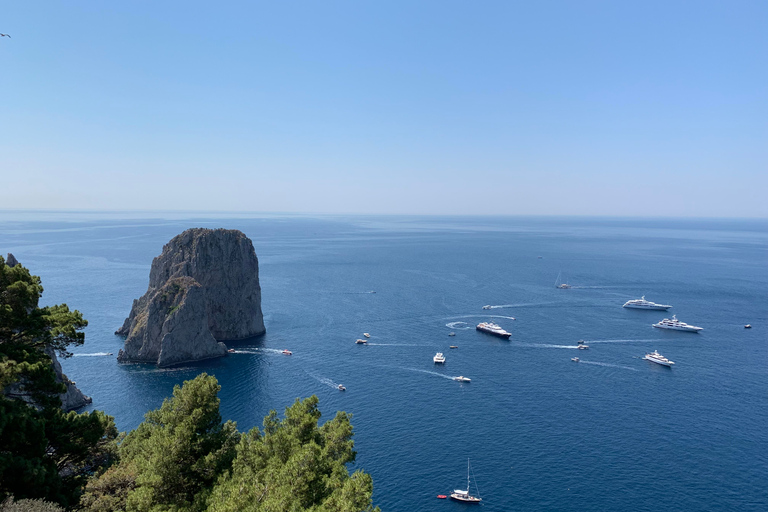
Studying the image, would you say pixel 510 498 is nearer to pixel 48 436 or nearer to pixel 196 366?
pixel 48 436

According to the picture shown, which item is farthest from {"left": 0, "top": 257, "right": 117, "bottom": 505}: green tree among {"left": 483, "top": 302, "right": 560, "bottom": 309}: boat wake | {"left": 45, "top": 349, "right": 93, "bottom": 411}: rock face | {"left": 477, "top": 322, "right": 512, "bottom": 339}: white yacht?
{"left": 483, "top": 302, "right": 560, "bottom": 309}: boat wake

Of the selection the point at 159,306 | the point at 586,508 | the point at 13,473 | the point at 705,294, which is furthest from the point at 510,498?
the point at 705,294

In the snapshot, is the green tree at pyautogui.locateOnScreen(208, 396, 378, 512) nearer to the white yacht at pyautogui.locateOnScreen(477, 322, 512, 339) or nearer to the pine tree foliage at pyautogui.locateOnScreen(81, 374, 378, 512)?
the pine tree foliage at pyautogui.locateOnScreen(81, 374, 378, 512)

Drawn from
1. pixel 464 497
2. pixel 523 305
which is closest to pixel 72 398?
pixel 464 497

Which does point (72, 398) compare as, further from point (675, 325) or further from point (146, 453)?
point (675, 325)

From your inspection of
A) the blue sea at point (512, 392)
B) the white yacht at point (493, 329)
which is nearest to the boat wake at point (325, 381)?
the blue sea at point (512, 392)

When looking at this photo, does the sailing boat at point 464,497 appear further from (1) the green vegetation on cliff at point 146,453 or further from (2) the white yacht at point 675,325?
(2) the white yacht at point 675,325
